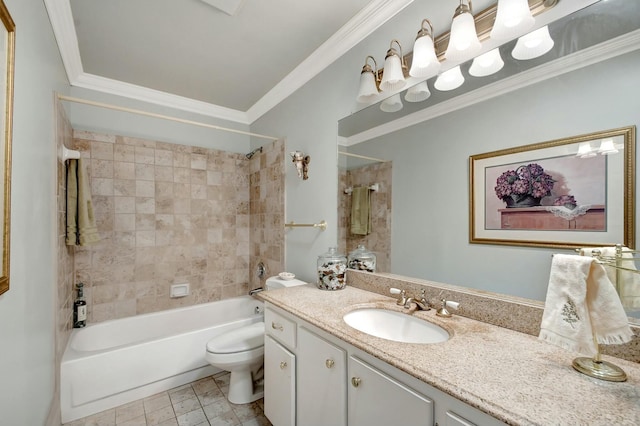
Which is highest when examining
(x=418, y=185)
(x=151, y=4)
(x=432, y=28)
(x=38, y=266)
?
(x=151, y=4)

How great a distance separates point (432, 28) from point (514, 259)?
1.13 m

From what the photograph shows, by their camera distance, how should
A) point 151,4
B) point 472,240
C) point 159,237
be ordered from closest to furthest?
point 472,240 → point 151,4 → point 159,237

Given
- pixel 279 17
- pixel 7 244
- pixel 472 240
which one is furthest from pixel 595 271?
pixel 279 17

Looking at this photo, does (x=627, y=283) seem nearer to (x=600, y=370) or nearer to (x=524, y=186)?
(x=600, y=370)

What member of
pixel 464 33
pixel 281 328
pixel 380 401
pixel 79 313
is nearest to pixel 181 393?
pixel 79 313

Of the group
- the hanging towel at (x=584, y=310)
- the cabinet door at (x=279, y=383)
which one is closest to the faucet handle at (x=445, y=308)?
the hanging towel at (x=584, y=310)

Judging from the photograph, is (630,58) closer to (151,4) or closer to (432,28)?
(432,28)

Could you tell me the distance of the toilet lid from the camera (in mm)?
1866

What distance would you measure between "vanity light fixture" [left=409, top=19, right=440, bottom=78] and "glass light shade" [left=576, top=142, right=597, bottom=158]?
68 centimetres

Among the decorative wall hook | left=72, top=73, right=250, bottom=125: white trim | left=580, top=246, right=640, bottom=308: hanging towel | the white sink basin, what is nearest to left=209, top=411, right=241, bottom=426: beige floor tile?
the white sink basin

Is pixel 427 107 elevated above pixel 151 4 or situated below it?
below

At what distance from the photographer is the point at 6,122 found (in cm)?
88

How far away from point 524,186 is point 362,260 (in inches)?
36.9

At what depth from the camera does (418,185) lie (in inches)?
55.4
